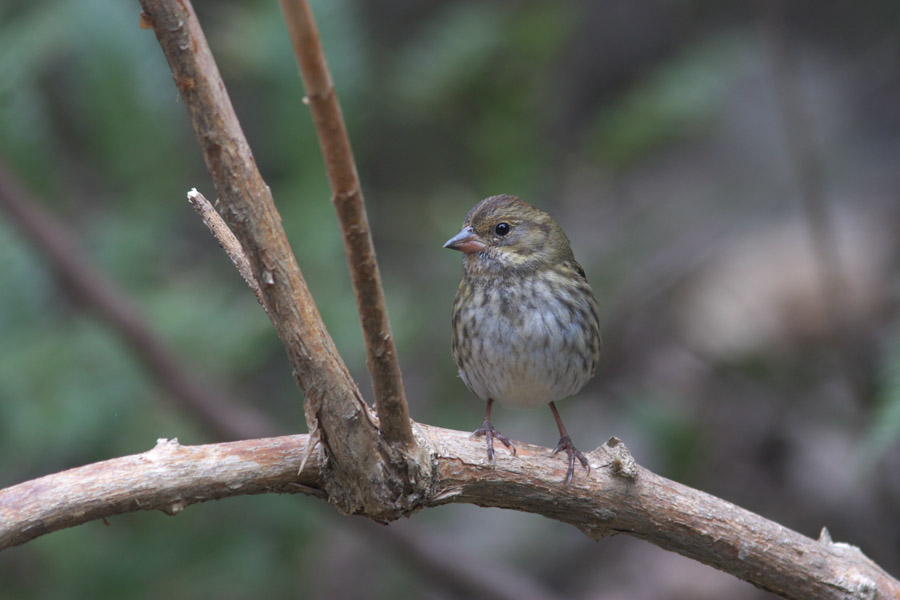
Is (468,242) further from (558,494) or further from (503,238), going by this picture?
(558,494)

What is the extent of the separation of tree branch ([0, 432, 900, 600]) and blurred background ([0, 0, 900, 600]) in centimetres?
70

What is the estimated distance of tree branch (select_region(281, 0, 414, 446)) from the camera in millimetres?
1556

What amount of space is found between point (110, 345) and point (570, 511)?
311 cm

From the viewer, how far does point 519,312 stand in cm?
333

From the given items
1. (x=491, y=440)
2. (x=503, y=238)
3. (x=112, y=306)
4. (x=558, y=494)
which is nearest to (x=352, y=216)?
(x=491, y=440)

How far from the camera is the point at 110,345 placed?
4.86 meters

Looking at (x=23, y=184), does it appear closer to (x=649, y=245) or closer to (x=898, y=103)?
(x=649, y=245)

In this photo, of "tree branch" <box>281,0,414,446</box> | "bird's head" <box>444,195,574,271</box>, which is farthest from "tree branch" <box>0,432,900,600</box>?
"bird's head" <box>444,195,574,271</box>

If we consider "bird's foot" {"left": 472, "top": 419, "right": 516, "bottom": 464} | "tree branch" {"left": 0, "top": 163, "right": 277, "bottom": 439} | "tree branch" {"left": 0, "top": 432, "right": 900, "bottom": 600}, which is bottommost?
"tree branch" {"left": 0, "top": 432, "right": 900, "bottom": 600}

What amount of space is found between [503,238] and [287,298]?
1547 millimetres

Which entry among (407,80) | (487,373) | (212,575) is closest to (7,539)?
(487,373)

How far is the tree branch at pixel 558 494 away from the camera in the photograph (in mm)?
2189

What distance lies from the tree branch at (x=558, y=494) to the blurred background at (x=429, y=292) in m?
0.70

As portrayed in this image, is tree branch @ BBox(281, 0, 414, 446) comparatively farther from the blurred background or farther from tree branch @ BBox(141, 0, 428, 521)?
the blurred background
